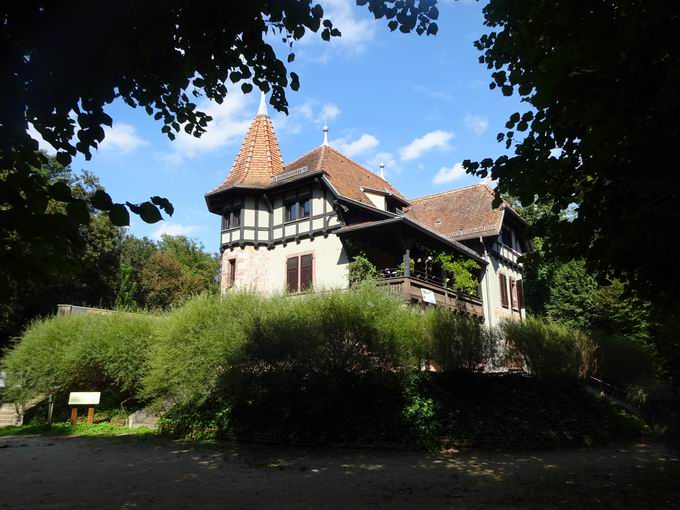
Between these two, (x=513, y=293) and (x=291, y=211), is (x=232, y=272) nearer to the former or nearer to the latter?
(x=291, y=211)

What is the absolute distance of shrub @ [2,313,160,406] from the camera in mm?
20312

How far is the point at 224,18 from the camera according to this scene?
16.4 feet

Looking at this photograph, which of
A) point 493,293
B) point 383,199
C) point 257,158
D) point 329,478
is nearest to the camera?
point 329,478

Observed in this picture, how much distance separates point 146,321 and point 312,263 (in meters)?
7.49

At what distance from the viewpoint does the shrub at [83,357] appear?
2031 cm

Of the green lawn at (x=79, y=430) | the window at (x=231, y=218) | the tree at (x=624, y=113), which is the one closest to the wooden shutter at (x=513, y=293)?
the window at (x=231, y=218)

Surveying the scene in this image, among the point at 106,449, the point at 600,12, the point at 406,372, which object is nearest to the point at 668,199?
the point at 600,12

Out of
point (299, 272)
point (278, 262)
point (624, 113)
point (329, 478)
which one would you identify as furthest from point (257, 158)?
point (624, 113)

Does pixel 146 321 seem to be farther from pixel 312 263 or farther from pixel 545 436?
pixel 545 436

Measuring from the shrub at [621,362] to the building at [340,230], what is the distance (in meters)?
6.22

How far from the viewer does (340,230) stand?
22.8 meters

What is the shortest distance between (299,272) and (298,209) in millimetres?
3121

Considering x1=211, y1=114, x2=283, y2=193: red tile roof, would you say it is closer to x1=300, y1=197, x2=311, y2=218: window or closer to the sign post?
x1=300, y1=197, x2=311, y2=218: window

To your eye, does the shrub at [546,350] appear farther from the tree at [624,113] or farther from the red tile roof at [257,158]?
the red tile roof at [257,158]
